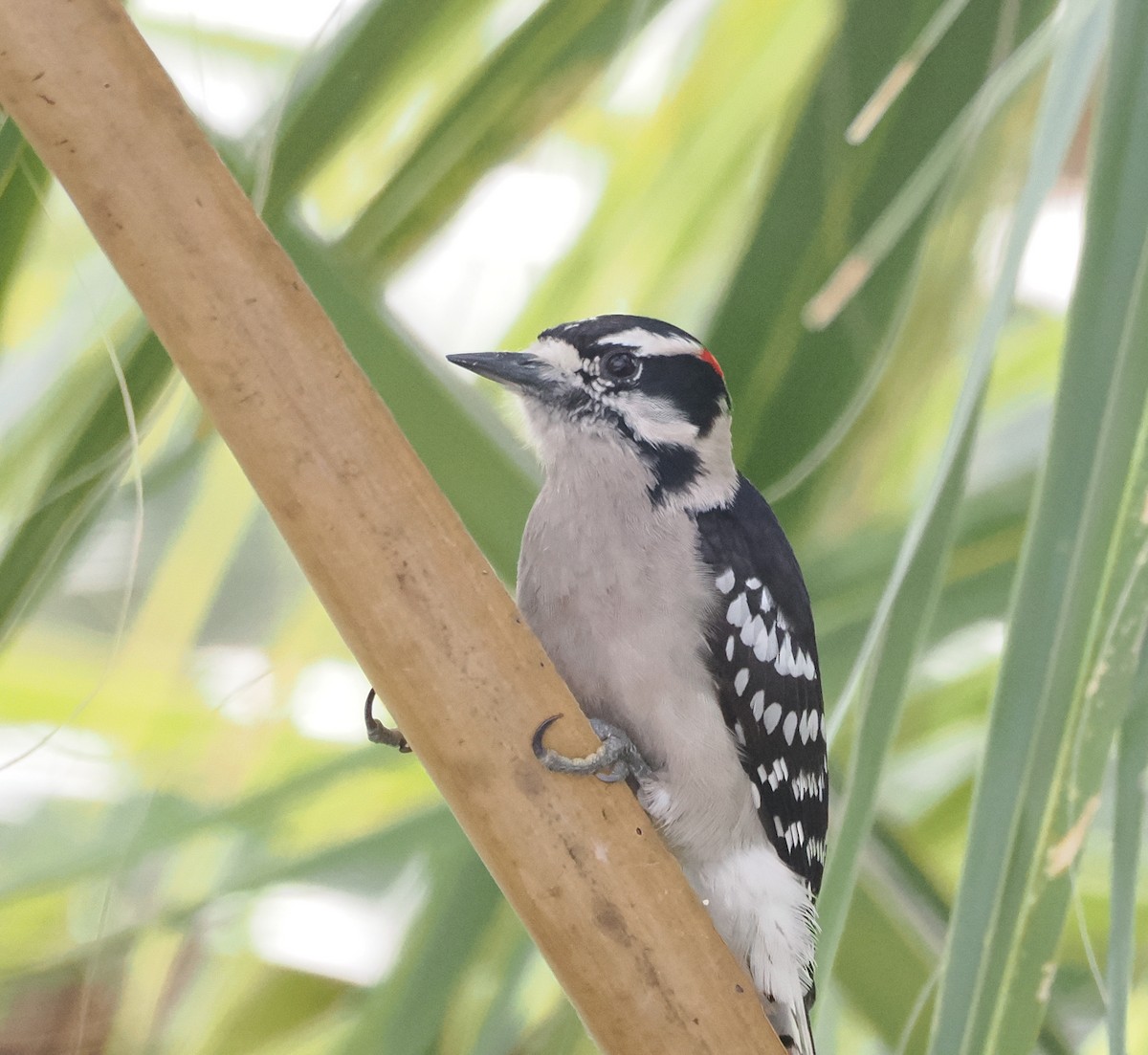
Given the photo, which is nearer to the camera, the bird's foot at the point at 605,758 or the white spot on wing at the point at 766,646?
the bird's foot at the point at 605,758

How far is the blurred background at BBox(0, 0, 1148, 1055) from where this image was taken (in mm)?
581

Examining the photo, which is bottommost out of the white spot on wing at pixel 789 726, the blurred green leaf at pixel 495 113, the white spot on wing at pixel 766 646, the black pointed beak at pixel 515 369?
the white spot on wing at pixel 789 726

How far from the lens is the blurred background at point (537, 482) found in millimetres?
581

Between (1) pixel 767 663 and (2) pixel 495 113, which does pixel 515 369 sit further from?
(1) pixel 767 663

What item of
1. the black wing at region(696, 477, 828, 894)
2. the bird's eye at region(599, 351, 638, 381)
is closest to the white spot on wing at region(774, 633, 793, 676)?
the black wing at region(696, 477, 828, 894)

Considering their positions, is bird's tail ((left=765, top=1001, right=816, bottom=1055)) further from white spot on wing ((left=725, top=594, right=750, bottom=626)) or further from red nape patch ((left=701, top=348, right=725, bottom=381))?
red nape patch ((left=701, top=348, right=725, bottom=381))

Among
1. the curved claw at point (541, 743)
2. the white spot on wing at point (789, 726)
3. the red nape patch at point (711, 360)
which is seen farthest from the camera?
the white spot on wing at point (789, 726)

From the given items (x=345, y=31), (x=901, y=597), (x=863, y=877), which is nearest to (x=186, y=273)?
(x=345, y=31)

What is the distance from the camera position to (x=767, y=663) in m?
0.90

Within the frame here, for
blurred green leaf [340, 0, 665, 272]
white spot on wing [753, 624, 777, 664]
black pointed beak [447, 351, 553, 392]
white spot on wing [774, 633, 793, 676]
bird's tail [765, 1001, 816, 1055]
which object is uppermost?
blurred green leaf [340, 0, 665, 272]

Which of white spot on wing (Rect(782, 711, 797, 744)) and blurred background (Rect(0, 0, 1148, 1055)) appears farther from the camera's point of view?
white spot on wing (Rect(782, 711, 797, 744))

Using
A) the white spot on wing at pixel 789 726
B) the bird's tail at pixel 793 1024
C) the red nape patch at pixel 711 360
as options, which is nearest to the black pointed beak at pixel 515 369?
the red nape patch at pixel 711 360

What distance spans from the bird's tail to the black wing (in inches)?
4.3

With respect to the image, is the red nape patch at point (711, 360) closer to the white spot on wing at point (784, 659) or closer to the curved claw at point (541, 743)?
the white spot on wing at point (784, 659)
